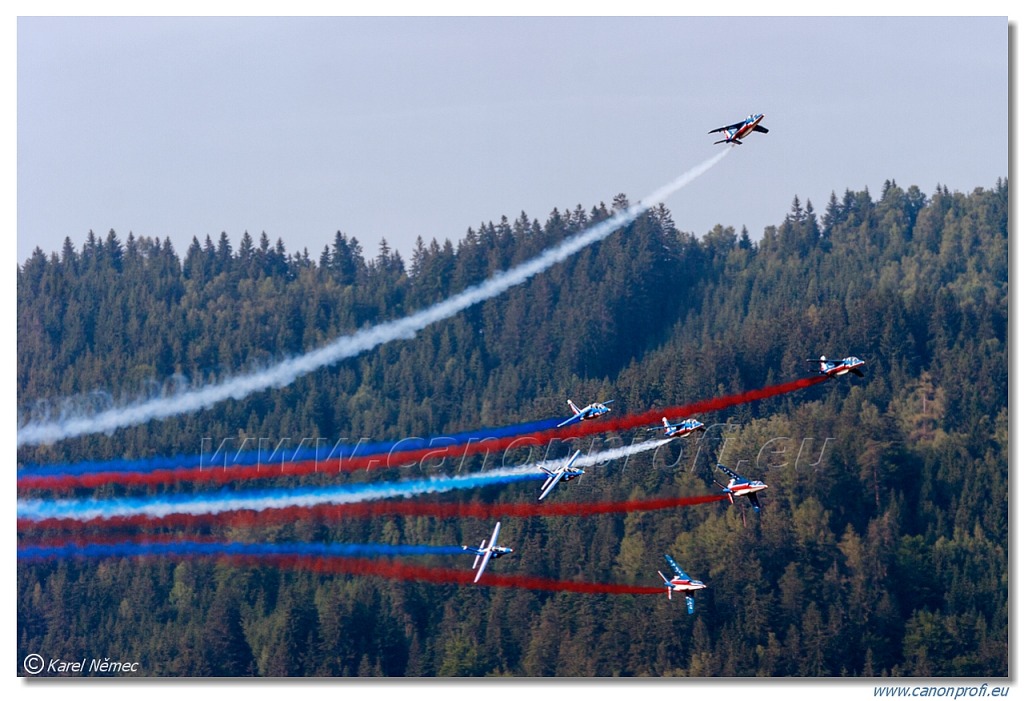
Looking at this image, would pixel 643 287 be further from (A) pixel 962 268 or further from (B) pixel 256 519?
(B) pixel 256 519

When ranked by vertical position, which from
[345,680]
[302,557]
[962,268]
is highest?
[962,268]

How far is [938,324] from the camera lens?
14250 cm

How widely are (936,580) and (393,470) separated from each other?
33127 millimetres

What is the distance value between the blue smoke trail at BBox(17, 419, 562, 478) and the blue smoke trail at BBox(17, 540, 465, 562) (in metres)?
4.26

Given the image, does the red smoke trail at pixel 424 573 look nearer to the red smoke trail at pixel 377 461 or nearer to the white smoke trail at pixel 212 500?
the red smoke trail at pixel 377 461

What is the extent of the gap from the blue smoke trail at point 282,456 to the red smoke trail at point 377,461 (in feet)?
1.89

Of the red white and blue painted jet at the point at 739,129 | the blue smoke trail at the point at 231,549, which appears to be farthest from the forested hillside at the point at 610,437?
the red white and blue painted jet at the point at 739,129

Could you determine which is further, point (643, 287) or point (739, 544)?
point (643, 287)

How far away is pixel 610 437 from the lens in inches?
4811

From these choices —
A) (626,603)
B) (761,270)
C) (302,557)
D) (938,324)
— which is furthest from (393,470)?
(761,270)
